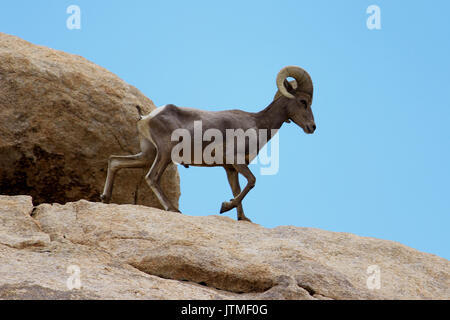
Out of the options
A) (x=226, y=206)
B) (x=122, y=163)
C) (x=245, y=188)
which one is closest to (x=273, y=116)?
(x=245, y=188)

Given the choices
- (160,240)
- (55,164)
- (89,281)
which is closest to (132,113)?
(55,164)

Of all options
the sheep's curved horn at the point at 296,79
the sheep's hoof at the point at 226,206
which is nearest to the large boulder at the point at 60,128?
the sheep's hoof at the point at 226,206

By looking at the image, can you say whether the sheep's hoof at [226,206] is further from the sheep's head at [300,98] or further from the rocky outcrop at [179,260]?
the sheep's head at [300,98]

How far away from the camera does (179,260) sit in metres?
7.80

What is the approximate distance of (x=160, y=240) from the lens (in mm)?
8133

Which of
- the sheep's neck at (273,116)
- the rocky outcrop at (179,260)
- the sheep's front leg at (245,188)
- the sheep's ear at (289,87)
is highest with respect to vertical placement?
the sheep's ear at (289,87)

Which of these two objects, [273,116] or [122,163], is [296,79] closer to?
[273,116]

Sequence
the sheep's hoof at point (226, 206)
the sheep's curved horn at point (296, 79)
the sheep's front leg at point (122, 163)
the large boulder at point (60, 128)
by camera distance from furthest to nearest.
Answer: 1. the large boulder at point (60, 128)
2. the sheep's curved horn at point (296, 79)
3. the sheep's front leg at point (122, 163)
4. the sheep's hoof at point (226, 206)

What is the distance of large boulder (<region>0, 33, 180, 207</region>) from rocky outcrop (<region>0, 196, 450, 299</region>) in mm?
2670

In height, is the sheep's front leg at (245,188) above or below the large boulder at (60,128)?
below

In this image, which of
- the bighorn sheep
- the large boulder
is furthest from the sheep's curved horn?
the large boulder

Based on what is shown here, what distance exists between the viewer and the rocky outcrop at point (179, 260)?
282 inches
